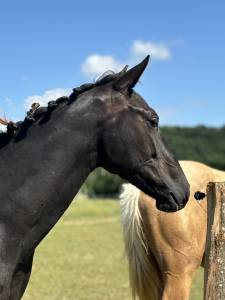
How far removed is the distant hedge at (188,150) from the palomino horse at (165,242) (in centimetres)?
4622

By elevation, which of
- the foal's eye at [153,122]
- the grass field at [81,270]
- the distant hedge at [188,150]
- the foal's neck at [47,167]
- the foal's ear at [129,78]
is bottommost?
the grass field at [81,270]

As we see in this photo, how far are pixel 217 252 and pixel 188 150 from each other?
74.1 metres

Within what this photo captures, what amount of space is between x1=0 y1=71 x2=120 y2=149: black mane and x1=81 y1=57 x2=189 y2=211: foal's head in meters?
0.05

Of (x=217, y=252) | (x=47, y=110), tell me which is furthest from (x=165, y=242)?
(x=47, y=110)

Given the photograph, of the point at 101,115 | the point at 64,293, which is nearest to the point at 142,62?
the point at 101,115

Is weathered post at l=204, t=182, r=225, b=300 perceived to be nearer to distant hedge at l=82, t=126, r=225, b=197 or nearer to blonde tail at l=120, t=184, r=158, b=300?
blonde tail at l=120, t=184, r=158, b=300

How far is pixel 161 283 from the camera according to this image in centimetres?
494

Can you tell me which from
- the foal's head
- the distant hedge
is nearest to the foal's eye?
the foal's head

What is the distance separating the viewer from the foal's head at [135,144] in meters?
3.00

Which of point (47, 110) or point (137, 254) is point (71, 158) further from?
point (137, 254)

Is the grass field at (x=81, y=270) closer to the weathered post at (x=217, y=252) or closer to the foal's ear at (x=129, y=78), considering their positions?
the weathered post at (x=217, y=252)

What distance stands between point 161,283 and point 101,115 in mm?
2460

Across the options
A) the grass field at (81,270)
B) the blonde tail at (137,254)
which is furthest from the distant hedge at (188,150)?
the blonde tail at (137,254)

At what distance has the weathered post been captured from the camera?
136 inches
